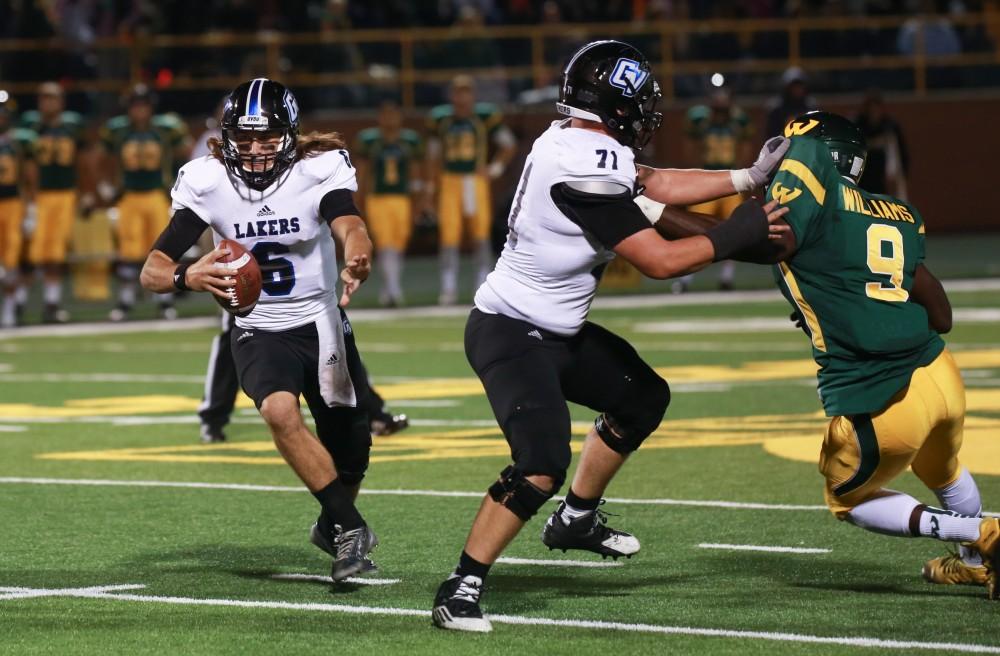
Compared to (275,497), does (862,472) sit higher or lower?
higher

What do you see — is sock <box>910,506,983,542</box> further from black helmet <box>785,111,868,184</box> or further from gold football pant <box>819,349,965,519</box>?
black helmet <box>785,111,868,184</box>

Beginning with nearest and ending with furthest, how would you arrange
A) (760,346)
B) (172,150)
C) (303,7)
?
(760,346), (172,150), (303,7)

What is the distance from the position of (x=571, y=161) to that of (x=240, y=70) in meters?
18.6

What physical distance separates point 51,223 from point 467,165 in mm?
4333

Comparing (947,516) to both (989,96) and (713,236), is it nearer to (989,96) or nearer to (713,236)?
(713,236)

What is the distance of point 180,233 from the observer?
663 cm

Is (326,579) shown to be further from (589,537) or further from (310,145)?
(310,145)

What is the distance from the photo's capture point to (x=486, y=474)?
29.5ft

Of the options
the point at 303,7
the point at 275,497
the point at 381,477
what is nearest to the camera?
the point at 275,497

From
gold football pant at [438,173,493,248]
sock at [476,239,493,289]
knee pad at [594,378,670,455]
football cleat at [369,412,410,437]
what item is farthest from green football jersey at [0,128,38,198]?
knee pad at [594,378,670,455]

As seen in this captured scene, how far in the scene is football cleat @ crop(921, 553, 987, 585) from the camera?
6.10 metres

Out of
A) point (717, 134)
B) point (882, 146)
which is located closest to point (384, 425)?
point (717, 134)

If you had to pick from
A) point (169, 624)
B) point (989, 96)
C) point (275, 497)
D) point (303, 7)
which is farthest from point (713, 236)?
point (989, 96)

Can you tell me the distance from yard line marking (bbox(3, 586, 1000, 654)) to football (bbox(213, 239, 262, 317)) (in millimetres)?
984
